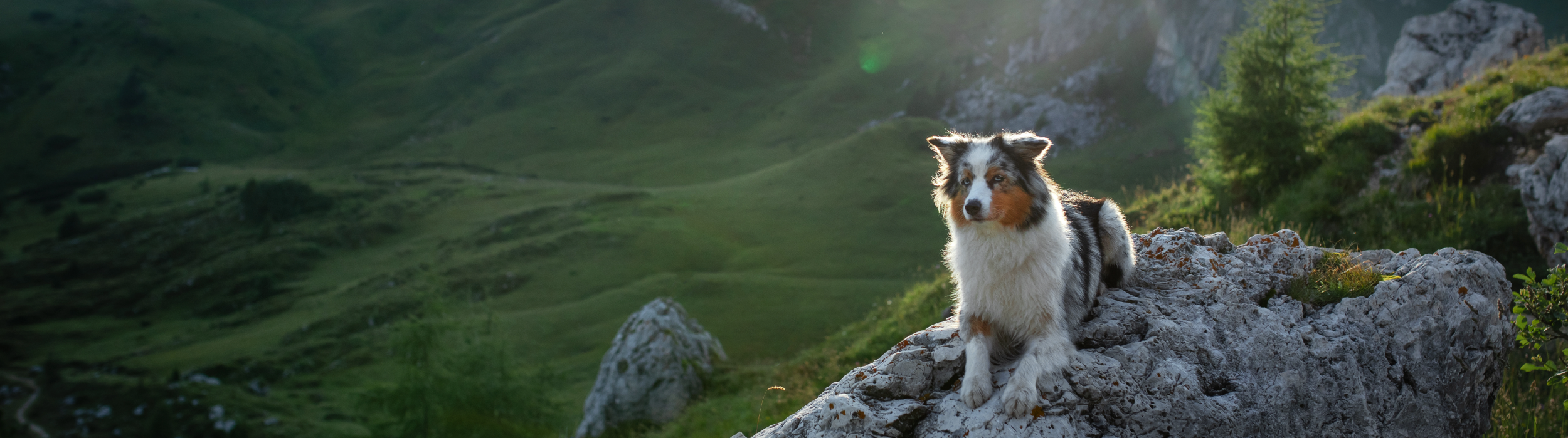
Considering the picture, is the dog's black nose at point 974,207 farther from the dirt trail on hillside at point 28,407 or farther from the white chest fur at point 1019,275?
the dirt trail on hillside at point 28,407

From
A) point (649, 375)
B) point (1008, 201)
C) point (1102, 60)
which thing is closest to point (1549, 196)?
point (1008, 201)

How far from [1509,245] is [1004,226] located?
15074mm

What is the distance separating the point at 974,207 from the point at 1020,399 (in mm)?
1680

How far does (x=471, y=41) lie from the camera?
179500 millimetres

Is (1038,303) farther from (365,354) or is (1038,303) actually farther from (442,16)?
(442,16)

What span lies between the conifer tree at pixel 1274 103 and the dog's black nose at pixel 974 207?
1955 cm

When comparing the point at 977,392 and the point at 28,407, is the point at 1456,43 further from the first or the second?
the point at 28,407

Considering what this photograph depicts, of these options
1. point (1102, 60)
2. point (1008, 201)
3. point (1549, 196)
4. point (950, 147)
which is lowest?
point (1102, 60)

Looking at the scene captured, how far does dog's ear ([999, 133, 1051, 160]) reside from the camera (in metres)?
6.52

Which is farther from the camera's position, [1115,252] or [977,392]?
[1115,252]

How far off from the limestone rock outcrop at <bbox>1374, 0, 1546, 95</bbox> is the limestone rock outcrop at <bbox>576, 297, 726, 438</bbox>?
3424cm

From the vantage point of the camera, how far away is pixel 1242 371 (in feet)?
22.2

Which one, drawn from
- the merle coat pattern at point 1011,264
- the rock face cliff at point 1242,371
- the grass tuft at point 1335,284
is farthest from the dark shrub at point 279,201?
the grass tuft at point 1335,284

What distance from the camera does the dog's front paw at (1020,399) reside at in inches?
237
